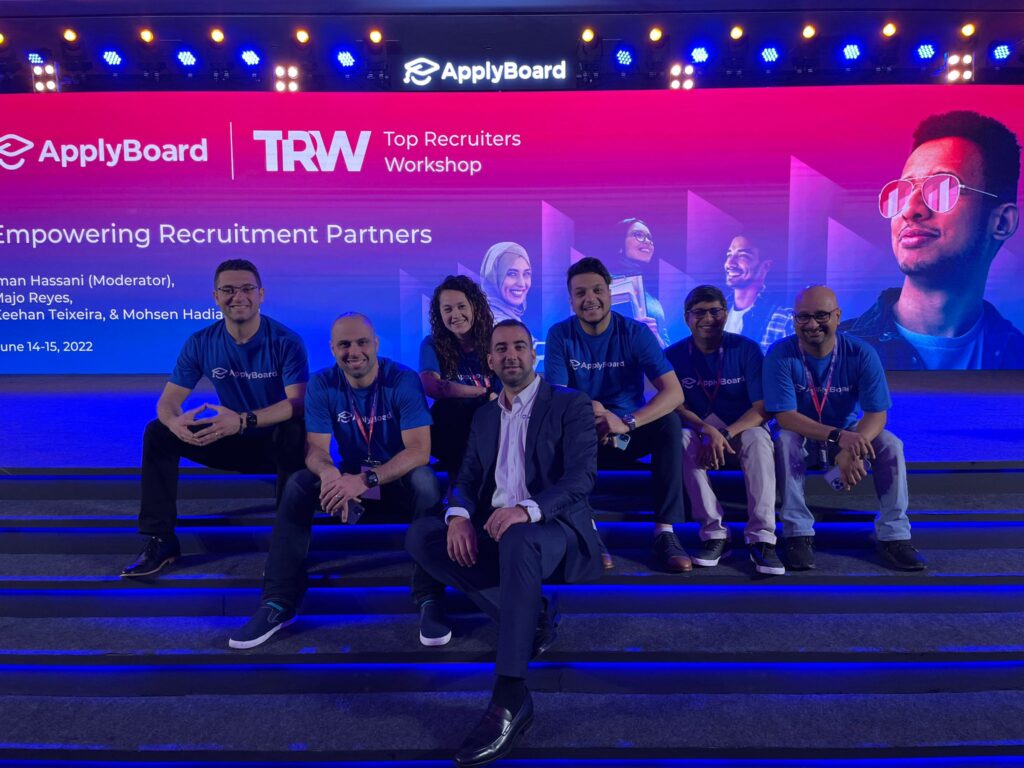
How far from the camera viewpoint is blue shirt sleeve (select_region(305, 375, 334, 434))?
231 centimetres

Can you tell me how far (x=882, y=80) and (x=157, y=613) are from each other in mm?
5683

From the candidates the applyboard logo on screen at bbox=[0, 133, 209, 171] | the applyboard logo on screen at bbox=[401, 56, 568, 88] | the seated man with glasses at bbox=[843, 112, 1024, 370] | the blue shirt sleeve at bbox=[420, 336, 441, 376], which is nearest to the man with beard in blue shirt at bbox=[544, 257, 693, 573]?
the blue shirt sleeve at bbox=[420, 336, 441, 376]

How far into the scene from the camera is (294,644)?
203 centimetres

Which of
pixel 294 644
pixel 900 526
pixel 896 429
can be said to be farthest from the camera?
pixel 896 429

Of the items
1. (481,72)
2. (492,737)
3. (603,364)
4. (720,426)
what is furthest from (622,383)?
(481,72)

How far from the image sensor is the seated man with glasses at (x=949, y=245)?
16.6ft

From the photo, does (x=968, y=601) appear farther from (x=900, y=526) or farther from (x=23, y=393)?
(x=23, y=393)

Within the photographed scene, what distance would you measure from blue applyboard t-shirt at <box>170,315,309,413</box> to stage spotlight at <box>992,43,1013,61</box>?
17.7 ft

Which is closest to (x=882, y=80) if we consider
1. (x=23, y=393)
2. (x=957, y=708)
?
(x=957, y=708)

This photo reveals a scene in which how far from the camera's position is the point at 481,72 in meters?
5.00

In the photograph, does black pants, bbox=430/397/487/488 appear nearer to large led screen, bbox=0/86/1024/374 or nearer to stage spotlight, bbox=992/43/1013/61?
large led screen, bbox=0/86/1024/374

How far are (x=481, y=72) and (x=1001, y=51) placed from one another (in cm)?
378

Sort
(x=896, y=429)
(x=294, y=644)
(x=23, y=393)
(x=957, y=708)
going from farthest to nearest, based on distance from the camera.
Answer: (x=23, y=393), (x=896, y=429), (x=294, y=644), (x=957, y=708)

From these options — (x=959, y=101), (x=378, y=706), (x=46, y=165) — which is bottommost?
(x=378, y=706)
